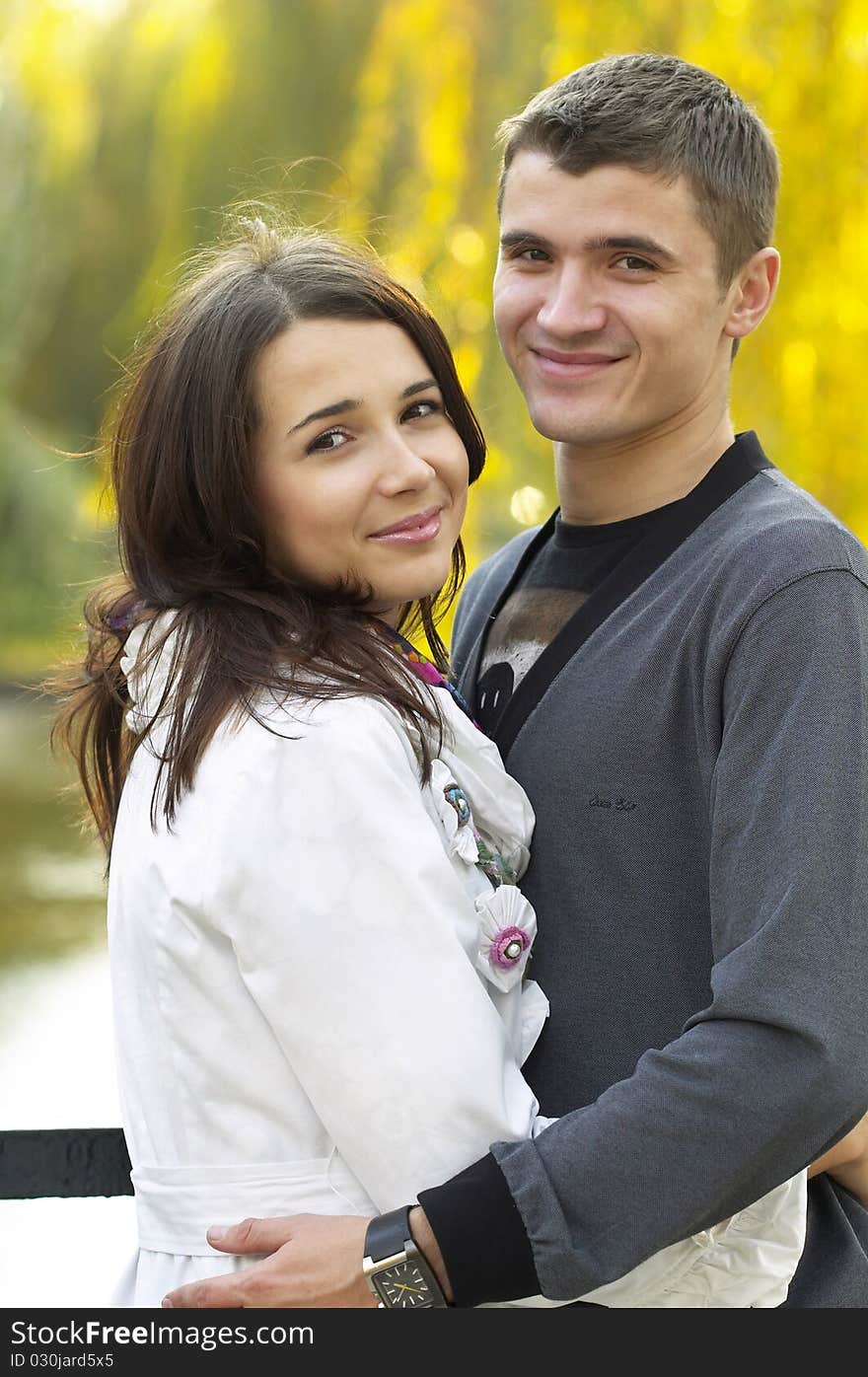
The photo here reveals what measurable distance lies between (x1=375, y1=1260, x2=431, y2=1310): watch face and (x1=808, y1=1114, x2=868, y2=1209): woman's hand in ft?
1.27

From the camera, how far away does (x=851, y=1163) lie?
1.25 m

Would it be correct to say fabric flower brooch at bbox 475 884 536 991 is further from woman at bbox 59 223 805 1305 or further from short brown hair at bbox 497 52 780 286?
short brown hair at bbox 497 52 780 286

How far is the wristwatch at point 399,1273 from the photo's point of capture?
1004 mm

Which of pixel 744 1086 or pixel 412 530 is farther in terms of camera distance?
pixel 412 530

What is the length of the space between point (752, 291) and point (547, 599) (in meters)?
0.38

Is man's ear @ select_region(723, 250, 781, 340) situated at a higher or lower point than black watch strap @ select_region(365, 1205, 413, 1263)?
higher

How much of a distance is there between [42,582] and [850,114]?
2.20m

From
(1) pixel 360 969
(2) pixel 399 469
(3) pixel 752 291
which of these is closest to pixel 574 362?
(3) pixel 752 291

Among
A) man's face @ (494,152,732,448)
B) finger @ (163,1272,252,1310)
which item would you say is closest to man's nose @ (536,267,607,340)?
man's face @ (494,152,732,448)

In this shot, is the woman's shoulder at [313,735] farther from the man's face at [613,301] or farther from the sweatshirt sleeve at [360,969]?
the man's face at [613,301]

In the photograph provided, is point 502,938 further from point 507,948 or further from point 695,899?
point 695,899

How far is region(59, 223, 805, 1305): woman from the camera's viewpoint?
1021mm

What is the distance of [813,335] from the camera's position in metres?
3.27

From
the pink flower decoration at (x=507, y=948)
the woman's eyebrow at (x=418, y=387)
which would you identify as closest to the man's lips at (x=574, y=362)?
the woman's eyebrow at (x=418, y=387)
